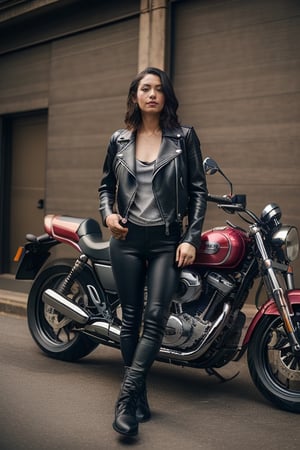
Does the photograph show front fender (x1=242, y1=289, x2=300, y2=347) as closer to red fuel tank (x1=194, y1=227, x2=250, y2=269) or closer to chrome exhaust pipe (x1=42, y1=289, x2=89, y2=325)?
red fuel tank (x1=194, y1=227, x2=250, y2=269)

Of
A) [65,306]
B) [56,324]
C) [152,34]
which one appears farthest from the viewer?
[152,34]

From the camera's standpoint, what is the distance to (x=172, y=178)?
3.82 m

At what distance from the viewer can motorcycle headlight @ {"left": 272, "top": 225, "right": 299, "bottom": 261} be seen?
13.8ft

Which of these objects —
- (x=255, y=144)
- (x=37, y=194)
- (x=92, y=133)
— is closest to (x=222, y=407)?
(x=255, y=144)

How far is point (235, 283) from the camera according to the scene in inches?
171

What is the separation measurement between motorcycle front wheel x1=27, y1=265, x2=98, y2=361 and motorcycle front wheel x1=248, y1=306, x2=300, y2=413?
1389 millimetres

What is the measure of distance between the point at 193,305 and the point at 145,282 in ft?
1.74

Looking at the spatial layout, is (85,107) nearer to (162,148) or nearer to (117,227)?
(162,148)

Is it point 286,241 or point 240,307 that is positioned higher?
point 286,241

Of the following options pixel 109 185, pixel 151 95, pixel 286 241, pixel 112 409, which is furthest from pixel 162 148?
pixel 112 409

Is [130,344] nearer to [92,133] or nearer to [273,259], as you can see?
[273,259]

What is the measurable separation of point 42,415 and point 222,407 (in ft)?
3.52

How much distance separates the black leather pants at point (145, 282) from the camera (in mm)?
3742

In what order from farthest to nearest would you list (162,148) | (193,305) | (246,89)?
(246,89) < (193,305) < (162,148)
